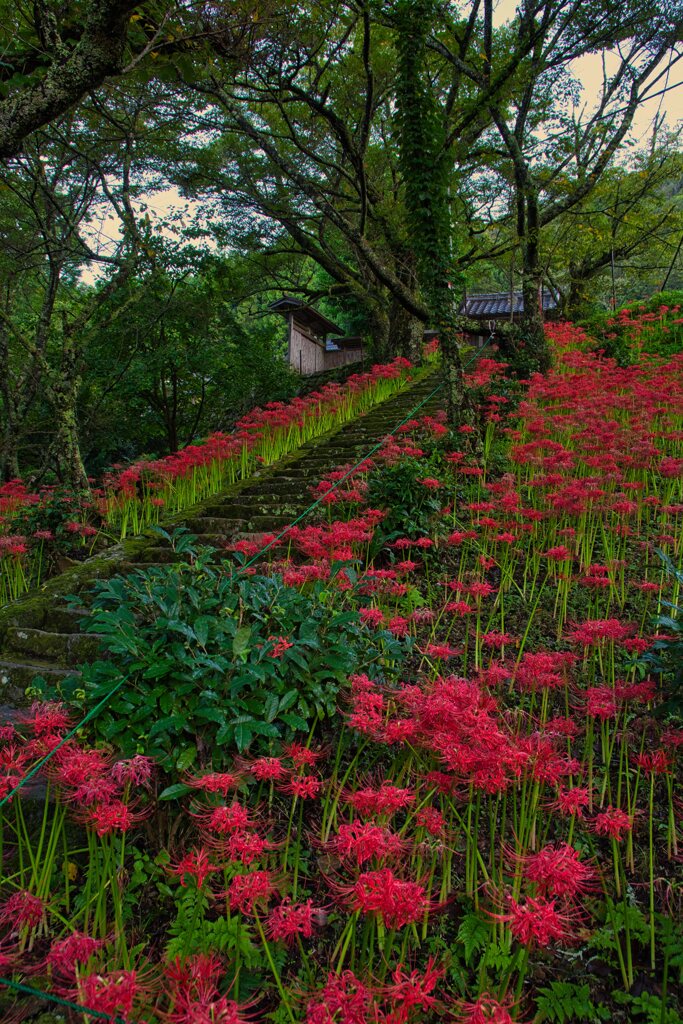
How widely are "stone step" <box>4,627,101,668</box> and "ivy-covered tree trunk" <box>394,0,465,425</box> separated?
4650mm

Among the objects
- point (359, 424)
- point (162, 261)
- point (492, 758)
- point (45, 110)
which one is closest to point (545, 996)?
point (492, 758)

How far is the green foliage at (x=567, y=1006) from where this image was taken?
1.92 m

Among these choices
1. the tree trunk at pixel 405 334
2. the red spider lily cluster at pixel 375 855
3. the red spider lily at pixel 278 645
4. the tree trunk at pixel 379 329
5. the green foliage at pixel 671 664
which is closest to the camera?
the red spider lily cluster at pixel 375 855

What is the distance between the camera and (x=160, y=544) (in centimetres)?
557

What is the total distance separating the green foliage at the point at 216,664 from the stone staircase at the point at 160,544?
27.4 inches

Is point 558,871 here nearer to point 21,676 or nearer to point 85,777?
point 85,777

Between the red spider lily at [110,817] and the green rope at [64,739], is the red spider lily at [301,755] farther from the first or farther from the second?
the green rope at [64,739]

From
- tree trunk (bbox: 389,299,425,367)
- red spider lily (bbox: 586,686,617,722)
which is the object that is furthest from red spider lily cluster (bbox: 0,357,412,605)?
tree trunk (bbox: 389,299,425,367)

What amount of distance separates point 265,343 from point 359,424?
19.3 ft

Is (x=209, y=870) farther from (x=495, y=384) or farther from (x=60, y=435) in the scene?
(x=495, y=384)

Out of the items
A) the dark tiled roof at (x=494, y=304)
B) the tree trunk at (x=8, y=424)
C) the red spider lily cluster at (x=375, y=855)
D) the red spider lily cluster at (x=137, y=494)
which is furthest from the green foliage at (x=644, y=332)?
the tree trunk at (x=8, y=424)

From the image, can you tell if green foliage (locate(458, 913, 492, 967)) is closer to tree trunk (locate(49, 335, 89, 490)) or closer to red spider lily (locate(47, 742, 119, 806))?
red spider lily (locate(47, 742, 119, 806))

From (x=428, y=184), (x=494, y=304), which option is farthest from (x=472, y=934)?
(x=494, y=304)

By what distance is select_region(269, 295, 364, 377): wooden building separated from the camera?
66.0 ft
